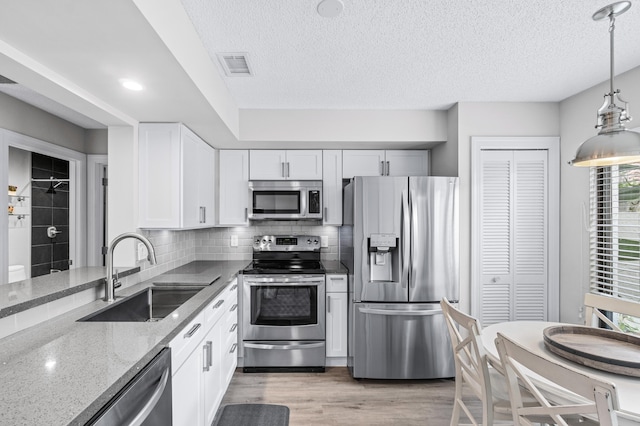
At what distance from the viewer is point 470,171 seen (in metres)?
2.93

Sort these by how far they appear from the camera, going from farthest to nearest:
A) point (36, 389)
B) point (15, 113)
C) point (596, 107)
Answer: point (15, 113)
point (596, 107)
point (36, 389)

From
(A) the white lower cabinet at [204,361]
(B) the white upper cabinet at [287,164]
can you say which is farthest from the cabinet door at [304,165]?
(A) the white lower cabinet at [204,361]

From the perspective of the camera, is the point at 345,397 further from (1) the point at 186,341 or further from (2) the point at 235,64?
(2) the point at 235,64

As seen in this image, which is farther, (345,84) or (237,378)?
(237,378)

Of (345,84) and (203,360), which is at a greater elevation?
Result: (345,84)

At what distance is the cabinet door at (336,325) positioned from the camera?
313cm

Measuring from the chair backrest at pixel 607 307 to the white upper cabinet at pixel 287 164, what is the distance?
94.2 inches

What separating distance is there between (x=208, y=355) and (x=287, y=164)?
79.3 inches

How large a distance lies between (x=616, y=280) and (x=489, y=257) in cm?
84

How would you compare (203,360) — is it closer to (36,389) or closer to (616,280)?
(36,389)

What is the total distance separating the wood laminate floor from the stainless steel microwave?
149cm

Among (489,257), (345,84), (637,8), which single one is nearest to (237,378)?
(489,257)

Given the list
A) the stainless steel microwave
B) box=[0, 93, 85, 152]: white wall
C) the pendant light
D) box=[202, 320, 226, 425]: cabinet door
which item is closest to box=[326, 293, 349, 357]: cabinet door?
the stainless steel microwave

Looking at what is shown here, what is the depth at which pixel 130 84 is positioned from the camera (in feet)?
6.01
